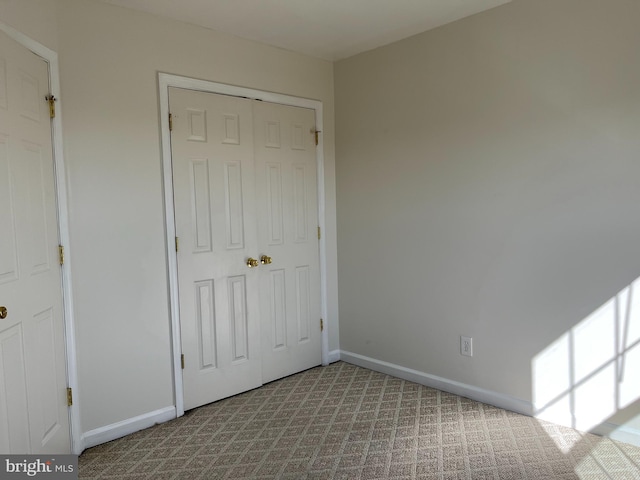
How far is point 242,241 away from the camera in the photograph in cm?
331

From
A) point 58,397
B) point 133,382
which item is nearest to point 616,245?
point 133,382

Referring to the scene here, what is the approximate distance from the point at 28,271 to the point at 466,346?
259 cm

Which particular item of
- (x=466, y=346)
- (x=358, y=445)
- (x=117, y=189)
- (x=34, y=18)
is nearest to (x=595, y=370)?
(x=466, y=346)

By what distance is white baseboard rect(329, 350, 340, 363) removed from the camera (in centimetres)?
394

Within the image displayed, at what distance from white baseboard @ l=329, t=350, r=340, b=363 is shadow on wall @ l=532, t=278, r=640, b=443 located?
5.33 feet

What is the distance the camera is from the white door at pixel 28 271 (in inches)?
78.3

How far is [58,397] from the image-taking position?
242 centimetres

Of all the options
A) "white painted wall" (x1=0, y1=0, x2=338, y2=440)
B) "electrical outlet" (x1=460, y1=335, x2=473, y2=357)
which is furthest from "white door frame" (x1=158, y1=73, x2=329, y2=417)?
"electrical outlet" (x1=460, y1=335, x2=473, y2=357)

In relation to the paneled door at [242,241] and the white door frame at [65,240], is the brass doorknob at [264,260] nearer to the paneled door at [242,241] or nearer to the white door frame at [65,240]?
the paneled door at [242,241]

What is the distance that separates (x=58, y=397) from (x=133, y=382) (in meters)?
0.46

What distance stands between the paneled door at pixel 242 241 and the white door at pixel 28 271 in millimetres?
760

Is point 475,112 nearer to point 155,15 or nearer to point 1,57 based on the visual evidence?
point 155,15

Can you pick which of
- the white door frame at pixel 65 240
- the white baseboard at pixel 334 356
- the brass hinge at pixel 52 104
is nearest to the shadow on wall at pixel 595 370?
the white baseboard at pixel 334 356

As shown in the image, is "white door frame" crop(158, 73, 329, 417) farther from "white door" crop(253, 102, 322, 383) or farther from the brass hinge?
the brass hinge
